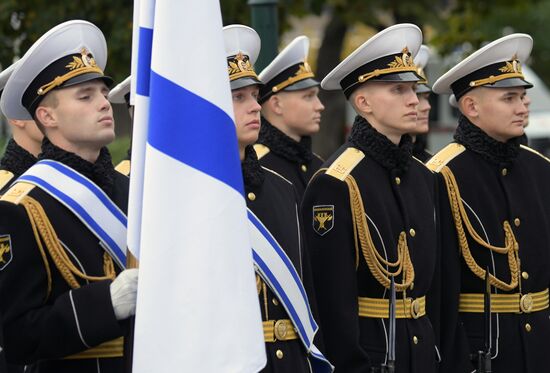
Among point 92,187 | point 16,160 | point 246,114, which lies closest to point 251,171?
point 246,114

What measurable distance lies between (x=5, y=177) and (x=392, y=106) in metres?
2.37

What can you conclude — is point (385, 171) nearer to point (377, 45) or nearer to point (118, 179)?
point (377, 45)

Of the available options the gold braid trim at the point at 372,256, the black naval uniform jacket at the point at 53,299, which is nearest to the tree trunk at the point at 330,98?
the gold braid trim at the point at 372,256

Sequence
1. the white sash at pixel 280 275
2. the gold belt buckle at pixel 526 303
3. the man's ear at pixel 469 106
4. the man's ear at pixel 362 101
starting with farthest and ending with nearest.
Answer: the man's ear at pixel 469 106, the gold belt buckle at pixel 526 303, the man's ear at pixel 362 101, the white sash at pixel 280 275

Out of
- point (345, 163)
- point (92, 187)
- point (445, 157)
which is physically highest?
point (445, 157)

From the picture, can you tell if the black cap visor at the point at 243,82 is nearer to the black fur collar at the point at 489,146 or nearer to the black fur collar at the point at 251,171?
the black fur collar at the point at 251,171

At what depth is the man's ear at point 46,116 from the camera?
5.64 meters

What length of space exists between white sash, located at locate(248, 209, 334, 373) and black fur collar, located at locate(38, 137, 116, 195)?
606 mm

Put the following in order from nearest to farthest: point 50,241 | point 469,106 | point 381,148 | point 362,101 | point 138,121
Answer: point 138,121
point 50,241
point 381,148
point 362,101
point 469,106

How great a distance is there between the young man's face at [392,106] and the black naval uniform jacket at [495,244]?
58 centimetres

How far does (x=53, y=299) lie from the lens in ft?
17.8

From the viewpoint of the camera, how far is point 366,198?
648cm

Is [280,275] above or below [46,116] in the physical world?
below

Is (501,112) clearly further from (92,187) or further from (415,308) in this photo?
(92,187)
